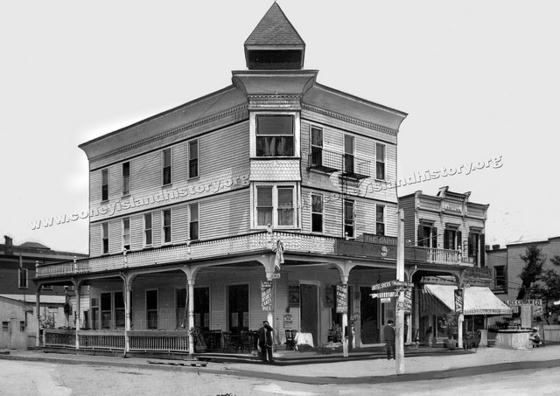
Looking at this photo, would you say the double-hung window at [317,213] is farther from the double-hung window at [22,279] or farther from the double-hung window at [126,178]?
the double-hung window at [22,279]

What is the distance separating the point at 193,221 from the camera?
3616 centimetres

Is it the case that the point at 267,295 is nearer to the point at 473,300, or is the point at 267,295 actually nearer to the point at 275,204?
the point at 275,204

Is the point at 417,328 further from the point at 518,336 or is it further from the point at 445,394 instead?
the point at 445,394

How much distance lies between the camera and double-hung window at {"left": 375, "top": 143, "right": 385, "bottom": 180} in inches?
1433

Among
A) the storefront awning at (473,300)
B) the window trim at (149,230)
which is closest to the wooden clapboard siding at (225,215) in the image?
the window trim at (149,230)

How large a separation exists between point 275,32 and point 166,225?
10559 millimetres

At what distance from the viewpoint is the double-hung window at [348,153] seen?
34.8 meters

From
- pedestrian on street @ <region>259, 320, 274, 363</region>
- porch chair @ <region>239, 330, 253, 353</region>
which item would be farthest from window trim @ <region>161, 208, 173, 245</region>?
pedestrian on street @ <region>259, 320, 274, 363</region>

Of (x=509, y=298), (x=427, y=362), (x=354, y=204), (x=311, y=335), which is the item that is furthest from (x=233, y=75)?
(x=509, y=298)

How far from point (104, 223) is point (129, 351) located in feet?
36.5

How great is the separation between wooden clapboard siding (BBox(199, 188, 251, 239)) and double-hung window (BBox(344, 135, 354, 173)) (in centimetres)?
490

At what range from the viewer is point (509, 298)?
165ft

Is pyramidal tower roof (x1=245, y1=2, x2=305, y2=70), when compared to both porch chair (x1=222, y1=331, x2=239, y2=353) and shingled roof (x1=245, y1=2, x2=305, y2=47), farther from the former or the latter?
porch chair (x1=222, y1=331, x2=239, y2=353)

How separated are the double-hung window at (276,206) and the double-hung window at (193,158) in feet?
15.5
